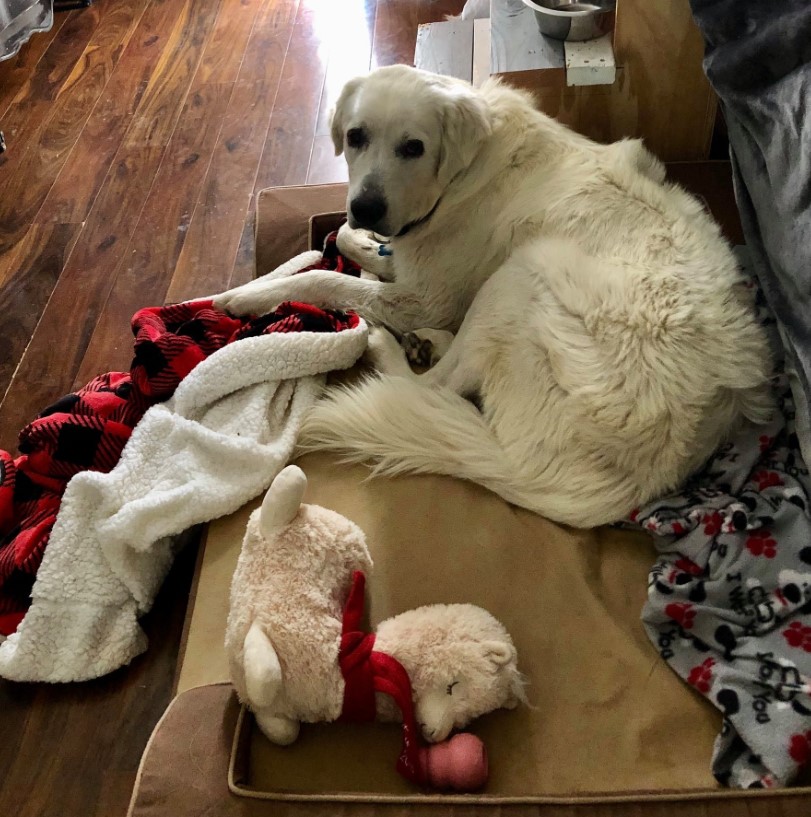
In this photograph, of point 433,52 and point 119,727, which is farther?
point 433,52

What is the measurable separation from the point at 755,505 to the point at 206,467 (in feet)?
3.53

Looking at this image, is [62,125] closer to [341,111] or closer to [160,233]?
[160,233]

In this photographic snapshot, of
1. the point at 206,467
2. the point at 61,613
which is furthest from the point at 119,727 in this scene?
the point at 206,467

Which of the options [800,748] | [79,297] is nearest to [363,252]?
[79,297]

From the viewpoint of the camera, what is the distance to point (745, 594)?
47.6 inches

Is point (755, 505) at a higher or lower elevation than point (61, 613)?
higher

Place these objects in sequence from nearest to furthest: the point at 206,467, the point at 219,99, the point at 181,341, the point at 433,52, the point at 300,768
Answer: the point at 300,768 < the point at 206,467 < the point at 181,341 < the point at 433,52 < the point at 219,99

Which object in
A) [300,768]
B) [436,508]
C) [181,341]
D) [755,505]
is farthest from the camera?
[181,341]

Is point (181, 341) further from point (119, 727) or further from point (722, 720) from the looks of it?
point (722, 720)

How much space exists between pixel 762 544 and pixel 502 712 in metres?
0.53

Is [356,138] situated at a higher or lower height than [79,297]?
higher

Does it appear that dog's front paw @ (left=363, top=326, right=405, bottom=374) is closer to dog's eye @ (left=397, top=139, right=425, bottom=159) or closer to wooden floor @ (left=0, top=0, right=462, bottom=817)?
dog's eye @ (left=397, top=139, right=425, bottom=159)

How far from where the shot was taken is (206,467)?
4.99ft

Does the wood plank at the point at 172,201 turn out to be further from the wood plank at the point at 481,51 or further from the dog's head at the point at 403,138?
the wood plank at the point at 481,51
